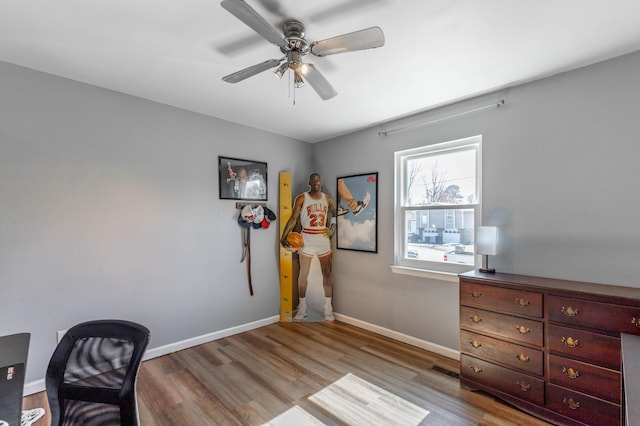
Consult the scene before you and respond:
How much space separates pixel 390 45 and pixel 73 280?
10.2 feet

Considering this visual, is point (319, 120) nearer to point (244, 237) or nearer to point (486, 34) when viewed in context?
point (244, 237)

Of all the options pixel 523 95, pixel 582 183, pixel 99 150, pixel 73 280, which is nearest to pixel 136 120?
pixel 99 150

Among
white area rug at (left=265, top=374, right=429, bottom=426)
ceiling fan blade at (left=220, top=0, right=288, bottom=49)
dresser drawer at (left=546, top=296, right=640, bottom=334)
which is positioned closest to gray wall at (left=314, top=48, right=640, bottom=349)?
dresser drawer at (left=546, top=296, right=640, bottom=334)

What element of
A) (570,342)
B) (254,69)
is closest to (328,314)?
(570,342)

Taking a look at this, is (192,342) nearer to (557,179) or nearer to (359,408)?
(359,408)

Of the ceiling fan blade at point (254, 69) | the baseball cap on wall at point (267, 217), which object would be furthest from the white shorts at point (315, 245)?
the ceiling fan blade at point (254, 69)

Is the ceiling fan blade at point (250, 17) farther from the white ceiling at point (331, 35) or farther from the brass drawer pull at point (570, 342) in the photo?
the brass drawer pull at point (570, 342)

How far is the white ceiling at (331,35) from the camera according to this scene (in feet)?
5.33

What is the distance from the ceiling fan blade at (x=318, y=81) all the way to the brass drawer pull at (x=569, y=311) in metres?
2.15

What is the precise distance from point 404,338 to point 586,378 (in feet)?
5.37

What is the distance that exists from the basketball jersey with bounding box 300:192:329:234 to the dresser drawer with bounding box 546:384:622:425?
2710mm

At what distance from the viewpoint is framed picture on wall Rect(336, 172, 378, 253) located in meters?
3.60

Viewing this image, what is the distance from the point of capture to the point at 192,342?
314cm

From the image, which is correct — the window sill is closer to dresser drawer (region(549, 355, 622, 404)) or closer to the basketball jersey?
dresser drawer (region(549, 355, 622, 404))
